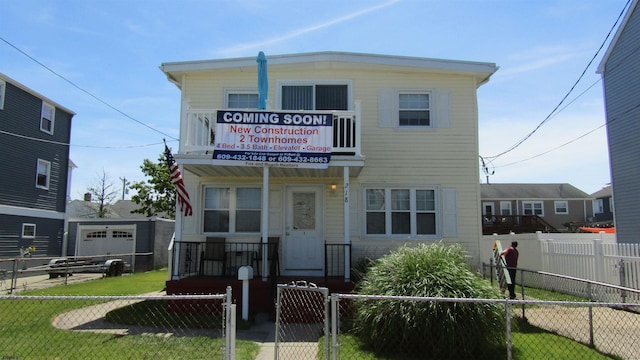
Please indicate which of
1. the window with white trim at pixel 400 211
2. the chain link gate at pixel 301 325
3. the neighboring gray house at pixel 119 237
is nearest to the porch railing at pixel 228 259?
the window with white trim at pixel 400 211

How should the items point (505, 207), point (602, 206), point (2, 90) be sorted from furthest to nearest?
1. point (505, 207)
2. point (602, 206)
3. point (2, 90)

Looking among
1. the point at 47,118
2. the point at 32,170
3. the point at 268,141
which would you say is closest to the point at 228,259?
the point at 268,141

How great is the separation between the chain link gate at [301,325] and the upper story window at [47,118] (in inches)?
732

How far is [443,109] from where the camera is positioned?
12.5 metres

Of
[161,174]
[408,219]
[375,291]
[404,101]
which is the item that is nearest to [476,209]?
[408,219]

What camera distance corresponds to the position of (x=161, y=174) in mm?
32594

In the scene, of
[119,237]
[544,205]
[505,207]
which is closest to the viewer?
[119,237]

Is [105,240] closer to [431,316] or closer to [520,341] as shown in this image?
[431,316]

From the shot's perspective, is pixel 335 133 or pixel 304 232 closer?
pixel 335 133

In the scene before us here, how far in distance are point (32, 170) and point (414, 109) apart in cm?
1833

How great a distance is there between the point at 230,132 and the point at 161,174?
24271 millimetres

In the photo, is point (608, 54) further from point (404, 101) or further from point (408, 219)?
point (408, 219)

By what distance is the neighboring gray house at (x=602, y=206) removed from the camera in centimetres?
4231

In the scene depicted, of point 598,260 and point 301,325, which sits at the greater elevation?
point 598,260
